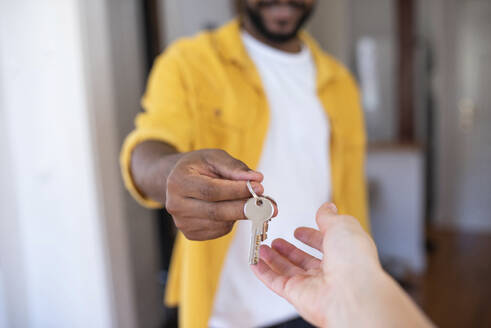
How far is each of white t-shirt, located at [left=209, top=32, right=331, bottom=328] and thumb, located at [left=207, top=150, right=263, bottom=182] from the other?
0.13 m

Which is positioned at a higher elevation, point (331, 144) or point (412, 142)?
point (331, 144)

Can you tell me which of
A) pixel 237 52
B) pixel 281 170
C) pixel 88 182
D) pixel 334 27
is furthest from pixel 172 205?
pixel 334 27

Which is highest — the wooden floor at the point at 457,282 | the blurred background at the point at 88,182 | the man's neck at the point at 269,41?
the man's neck at the point at 269,41

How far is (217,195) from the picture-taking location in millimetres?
337

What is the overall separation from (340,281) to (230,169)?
0.41ft

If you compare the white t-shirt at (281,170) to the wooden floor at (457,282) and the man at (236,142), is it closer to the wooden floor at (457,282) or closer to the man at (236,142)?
the man at (236,142)

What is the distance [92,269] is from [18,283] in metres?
0.23

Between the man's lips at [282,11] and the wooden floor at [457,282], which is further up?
the man's lips at [282,11]

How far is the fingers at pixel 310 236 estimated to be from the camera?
36cm

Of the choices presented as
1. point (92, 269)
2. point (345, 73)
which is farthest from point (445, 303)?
point (92, 269)

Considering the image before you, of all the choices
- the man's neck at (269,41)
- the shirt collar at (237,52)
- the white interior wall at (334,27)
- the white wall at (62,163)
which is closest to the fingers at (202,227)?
the shirt collar at (237,52)

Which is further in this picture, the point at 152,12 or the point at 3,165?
the point at 152,12

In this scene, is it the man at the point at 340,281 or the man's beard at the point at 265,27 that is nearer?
the man at the point at 340,281

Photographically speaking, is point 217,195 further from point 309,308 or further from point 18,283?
point 18,283
